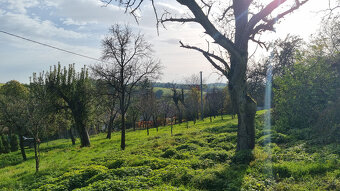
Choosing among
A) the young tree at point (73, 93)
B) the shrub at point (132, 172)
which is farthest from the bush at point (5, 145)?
the shrub at point (132, 172)

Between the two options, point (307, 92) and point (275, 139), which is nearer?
point (275, 139)

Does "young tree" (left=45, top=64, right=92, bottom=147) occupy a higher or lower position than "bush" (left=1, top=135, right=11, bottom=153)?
higher

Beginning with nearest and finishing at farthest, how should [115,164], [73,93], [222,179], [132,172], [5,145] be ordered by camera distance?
[222,179] < [132,172] < [115,164] < [73,93] < [5,145]

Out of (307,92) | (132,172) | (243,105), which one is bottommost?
(132,172)

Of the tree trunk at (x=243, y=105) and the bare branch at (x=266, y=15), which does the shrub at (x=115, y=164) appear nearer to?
the tree trunk at (x=243, y=105)

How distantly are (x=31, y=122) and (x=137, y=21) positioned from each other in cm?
820

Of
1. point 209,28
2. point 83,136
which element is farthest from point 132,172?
point 83,136

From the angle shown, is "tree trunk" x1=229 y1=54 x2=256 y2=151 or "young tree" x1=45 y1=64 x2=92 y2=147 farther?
"young tree" x1=45 y1=64 x2=92 y2=147

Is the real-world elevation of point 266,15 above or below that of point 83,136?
above

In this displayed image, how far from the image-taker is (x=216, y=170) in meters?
7.50

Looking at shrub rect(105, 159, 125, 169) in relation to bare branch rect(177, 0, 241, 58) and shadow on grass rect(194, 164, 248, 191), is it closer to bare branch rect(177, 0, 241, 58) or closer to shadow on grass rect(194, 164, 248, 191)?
shadow on grass rect(194, 164, 248, 191)

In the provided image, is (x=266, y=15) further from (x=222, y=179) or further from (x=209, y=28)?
(x=222, y=179)

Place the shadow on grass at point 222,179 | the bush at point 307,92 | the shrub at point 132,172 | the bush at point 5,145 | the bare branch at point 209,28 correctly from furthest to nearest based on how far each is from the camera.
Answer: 1. the bush at point 5,145
2. the bush at point 307,92
3. the bare branch at point 209,28
4. the shrub at point 132,172
5. the shadow on grass at point 222,179

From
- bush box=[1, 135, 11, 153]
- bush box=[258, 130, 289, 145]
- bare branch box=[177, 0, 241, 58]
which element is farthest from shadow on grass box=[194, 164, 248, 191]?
bush box=[1, 135, 11, 153]
